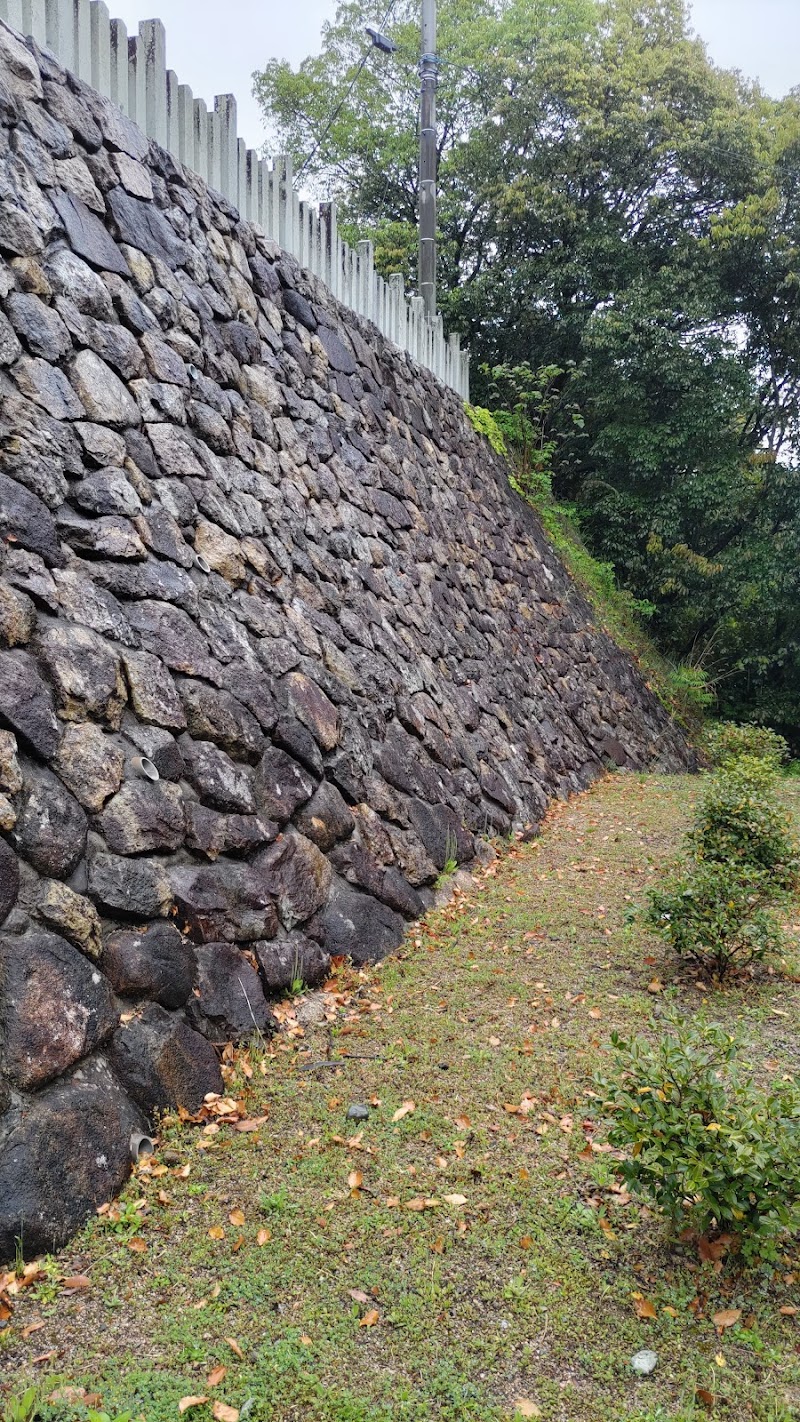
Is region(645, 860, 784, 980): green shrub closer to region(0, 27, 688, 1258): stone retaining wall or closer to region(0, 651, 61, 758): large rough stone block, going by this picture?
region(0, 27, 688, 1258): stone retaining wall

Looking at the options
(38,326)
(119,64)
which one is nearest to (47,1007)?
(38,326)

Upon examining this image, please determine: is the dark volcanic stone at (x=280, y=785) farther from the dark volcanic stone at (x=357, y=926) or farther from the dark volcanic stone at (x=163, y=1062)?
the dark volcanic stone at (x=163, y=1062)

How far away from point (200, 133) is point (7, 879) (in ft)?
17.5

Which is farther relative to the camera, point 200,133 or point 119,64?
point 200,133

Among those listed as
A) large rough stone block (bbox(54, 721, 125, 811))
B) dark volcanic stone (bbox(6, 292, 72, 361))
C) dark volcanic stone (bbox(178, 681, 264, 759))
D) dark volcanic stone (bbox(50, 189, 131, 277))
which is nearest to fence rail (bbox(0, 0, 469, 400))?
dark volcanic stone (bbox(50, 189, 131, 277))

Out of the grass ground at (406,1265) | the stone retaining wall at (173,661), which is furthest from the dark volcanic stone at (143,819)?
the grass ground at (406,1265)

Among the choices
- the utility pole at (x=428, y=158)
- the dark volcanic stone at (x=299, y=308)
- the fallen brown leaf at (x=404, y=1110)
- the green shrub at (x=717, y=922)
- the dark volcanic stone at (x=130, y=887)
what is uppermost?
the utility pole at (x=428, y=158)

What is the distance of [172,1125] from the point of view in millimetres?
3289

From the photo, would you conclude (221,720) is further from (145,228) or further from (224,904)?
(145,228)

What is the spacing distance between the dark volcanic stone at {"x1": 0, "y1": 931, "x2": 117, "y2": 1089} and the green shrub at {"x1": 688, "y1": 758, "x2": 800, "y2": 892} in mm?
3975

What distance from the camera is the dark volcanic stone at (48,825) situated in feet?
10.5

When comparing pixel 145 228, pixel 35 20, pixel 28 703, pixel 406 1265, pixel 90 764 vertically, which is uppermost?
pixel 35 20

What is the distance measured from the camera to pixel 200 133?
6195 millimetres

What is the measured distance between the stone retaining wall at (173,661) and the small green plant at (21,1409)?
50cm
